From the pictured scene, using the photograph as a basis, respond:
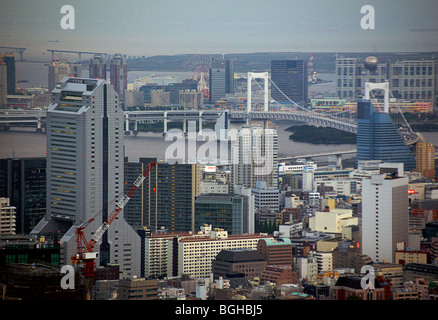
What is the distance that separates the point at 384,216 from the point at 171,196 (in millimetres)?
2863

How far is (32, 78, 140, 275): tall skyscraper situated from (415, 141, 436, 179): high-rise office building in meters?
5.44

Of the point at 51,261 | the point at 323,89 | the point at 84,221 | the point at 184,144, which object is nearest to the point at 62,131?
the point at 84,221

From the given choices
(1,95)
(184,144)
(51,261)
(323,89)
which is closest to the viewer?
Result: (51,261)

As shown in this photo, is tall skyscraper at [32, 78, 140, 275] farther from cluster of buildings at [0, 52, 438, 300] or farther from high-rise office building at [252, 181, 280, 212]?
high-rise office building at [252, 181, 280, 212]

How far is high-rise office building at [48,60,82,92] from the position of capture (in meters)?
14.9

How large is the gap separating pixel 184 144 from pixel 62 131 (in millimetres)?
8007

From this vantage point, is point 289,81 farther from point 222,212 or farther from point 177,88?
point 222,212

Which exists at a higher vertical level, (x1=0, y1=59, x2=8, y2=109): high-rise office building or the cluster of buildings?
(x1=0, y1=59, x2=8, y2=109): high-rise office building

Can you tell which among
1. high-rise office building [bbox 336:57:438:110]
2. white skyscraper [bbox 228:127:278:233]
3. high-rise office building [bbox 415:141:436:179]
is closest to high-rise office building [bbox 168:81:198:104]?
high-rise office building [bbox 336:57:438:110]

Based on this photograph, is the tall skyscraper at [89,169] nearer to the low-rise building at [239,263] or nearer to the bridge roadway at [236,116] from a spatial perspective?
the low-rise building at [239,263]

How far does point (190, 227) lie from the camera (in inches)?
496

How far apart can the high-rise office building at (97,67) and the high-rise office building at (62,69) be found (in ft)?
1.01
